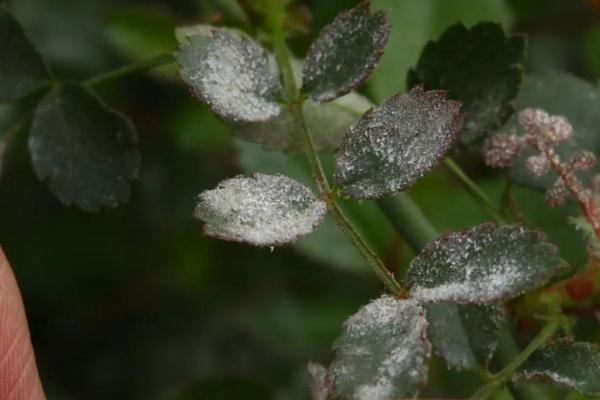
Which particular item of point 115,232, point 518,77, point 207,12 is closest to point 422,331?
point 518,77

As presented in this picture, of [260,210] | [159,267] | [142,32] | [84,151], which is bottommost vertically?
[159,267]

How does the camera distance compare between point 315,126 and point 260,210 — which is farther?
point 315,126

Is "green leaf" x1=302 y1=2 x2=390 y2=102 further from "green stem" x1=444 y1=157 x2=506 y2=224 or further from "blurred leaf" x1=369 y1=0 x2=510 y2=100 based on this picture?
"blurred leaf" x1=369 y1=0 x2=510 y2=100

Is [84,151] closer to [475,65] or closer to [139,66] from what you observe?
[139,66]

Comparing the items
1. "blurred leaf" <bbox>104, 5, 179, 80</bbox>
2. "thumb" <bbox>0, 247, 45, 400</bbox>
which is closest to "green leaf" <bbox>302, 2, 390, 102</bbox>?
"thumb" <bbox>0, 247, 45, 400</bbox>

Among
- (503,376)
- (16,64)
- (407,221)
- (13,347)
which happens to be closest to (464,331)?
(503,376)
